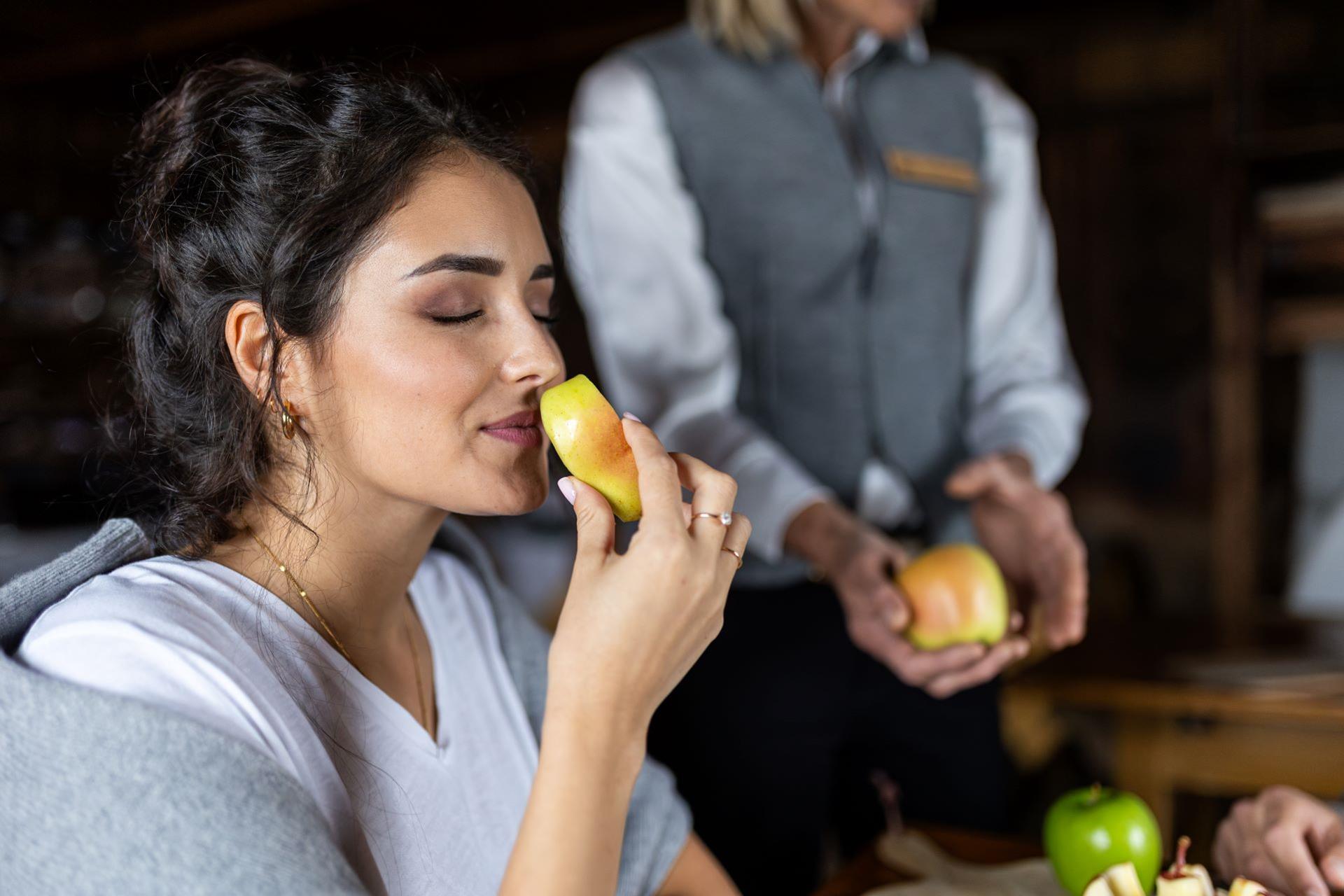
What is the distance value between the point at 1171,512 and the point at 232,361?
332 cm

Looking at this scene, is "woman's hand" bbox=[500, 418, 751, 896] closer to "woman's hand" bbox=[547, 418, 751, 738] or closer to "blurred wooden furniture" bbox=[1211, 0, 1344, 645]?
"woman's hand" bbox=[547, 418, 751, 738]

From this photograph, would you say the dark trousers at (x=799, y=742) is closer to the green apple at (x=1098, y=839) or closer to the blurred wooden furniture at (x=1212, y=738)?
the green apple at (x=1098, y=839)

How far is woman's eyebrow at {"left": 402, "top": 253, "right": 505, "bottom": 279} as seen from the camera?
3.32ft

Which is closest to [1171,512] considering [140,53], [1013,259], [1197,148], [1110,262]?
[1110,262]

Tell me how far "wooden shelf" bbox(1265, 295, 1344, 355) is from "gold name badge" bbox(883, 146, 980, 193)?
1.87 m

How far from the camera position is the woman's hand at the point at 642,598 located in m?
0.84

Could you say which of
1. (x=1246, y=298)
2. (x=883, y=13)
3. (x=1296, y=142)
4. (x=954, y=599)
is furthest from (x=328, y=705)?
(x=1296, y=142)

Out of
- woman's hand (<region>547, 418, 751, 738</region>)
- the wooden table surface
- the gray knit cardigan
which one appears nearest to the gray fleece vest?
the wooden table surface

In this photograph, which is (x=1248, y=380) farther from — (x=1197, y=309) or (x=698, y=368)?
(x=698, y=368)

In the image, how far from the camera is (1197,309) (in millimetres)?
3561

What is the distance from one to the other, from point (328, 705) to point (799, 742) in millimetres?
786

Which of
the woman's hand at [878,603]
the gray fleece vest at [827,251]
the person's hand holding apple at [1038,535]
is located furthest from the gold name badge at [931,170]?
the woman's hand at [878,603]

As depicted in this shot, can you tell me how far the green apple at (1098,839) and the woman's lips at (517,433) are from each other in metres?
0.67

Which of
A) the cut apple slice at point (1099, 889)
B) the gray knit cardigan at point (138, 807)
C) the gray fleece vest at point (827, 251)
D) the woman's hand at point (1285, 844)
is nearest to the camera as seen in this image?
the gray knit cardigan at point (138, 807)
